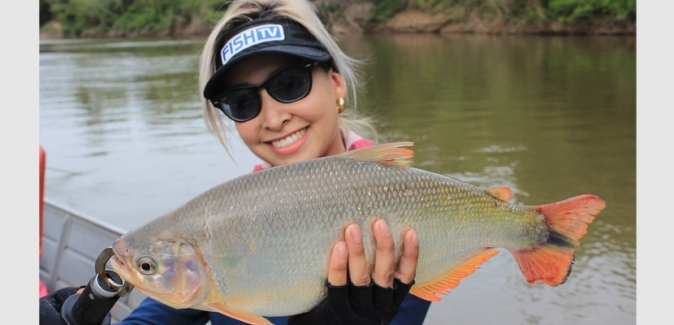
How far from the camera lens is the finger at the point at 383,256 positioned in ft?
5.97

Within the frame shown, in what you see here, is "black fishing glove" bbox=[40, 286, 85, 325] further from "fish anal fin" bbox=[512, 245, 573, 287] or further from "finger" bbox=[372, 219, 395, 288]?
"fish anal fin" bbox=[512, 245, 573, 287]

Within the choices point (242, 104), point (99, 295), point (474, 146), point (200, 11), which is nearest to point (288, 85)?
point (242, 104)

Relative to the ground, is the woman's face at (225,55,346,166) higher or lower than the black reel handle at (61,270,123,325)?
higher

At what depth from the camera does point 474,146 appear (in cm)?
1155

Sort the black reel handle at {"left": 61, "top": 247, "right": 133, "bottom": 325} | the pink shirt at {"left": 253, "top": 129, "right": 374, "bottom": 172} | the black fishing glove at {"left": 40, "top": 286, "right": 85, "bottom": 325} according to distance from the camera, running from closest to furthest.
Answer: the black reel handle at {"left": 61, "top": 247, "right": 133, "bottom": 325} < the black fishing glove at {"left": 40, "top": 286, "right": 85, "bottom": 325} < the pink shirt at {"left": 253, "top": 129, "right": 374, "bottom": 172}

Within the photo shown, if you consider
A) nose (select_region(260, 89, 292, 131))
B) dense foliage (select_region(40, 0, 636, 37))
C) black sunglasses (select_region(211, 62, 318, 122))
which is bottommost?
nose (select_region(260, 89, 292, 131))

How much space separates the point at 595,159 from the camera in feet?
33.7

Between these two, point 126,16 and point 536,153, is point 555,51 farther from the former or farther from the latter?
point 126,16

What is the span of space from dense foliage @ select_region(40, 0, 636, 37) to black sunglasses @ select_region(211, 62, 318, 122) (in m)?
29.2

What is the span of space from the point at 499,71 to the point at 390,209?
2234 cm

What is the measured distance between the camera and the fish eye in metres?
1.81

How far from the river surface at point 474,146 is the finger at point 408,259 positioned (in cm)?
361

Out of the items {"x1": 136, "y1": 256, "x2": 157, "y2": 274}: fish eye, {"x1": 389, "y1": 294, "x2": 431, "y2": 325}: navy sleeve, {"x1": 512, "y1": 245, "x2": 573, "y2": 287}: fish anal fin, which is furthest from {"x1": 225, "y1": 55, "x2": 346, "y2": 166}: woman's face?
→ {"x1": 512, "y1": 245, "x2": 573, "y2": 287}: fish anal fin

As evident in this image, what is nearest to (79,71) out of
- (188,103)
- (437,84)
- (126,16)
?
(188,103)
